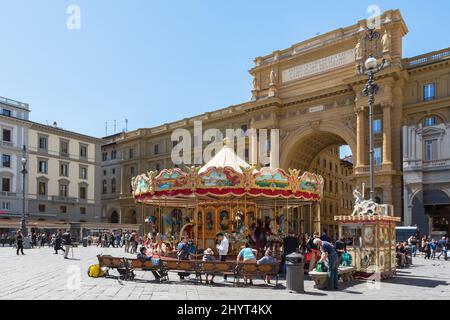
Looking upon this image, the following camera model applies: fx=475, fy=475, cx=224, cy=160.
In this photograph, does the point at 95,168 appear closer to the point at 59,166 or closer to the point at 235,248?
the point at 59,166

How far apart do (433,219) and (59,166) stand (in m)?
41.1

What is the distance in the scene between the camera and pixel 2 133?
5016 centimetres

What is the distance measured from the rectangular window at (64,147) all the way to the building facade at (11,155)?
521cm

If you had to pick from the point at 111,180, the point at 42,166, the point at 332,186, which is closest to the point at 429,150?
the point at 332,186

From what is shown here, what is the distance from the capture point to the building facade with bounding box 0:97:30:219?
49875mm

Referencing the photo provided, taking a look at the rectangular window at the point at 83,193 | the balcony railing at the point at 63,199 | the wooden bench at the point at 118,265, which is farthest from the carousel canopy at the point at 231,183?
the rectangular window at the point at 83,193

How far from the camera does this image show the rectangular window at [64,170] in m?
56.9

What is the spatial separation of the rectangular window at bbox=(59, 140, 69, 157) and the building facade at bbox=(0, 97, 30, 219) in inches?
205

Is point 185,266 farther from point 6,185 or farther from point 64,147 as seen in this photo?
point 64,147

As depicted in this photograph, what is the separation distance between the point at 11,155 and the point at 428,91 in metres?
41.6

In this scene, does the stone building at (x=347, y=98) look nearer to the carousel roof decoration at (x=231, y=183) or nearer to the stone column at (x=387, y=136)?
the stone column at (x=387, y=136)

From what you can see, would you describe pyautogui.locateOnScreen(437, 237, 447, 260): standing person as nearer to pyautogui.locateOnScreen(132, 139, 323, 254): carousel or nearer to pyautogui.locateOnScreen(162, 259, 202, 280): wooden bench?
pyautogui.locateOnScreen(132, 139, 323, 254): carousel
